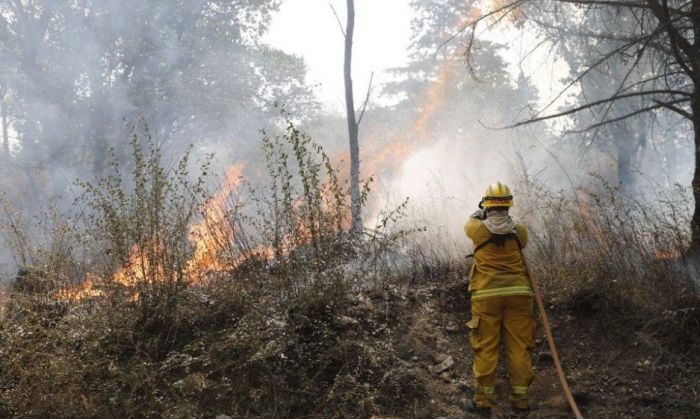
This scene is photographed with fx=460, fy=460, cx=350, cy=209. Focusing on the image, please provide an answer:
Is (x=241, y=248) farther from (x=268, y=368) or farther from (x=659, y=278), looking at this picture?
(x=659, y=278)

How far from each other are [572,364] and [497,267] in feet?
4.74

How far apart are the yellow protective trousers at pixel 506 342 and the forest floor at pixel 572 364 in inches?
9.3

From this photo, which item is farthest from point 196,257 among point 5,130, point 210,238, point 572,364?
point 5,130

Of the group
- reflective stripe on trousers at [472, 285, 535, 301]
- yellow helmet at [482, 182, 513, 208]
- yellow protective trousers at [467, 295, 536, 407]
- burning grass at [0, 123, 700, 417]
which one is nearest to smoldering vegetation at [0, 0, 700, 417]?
burning grass at [0, 123, 700, 417]

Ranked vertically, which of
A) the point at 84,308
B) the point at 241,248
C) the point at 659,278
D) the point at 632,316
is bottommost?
the point at 632,316

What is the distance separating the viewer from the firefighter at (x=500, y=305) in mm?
3852

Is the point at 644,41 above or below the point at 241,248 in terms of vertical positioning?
above

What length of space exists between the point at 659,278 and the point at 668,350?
0.74m

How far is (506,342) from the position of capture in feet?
13.0

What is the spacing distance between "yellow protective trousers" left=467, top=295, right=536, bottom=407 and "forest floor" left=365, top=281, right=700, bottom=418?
237 mm

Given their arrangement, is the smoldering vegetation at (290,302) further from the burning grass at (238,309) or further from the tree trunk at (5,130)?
the tree trunk at (5,130)

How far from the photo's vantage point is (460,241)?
293 inches

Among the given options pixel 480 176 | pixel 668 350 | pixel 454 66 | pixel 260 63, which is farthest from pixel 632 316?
pixel 454 66

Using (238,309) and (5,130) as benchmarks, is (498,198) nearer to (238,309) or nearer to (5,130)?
(238,309)
